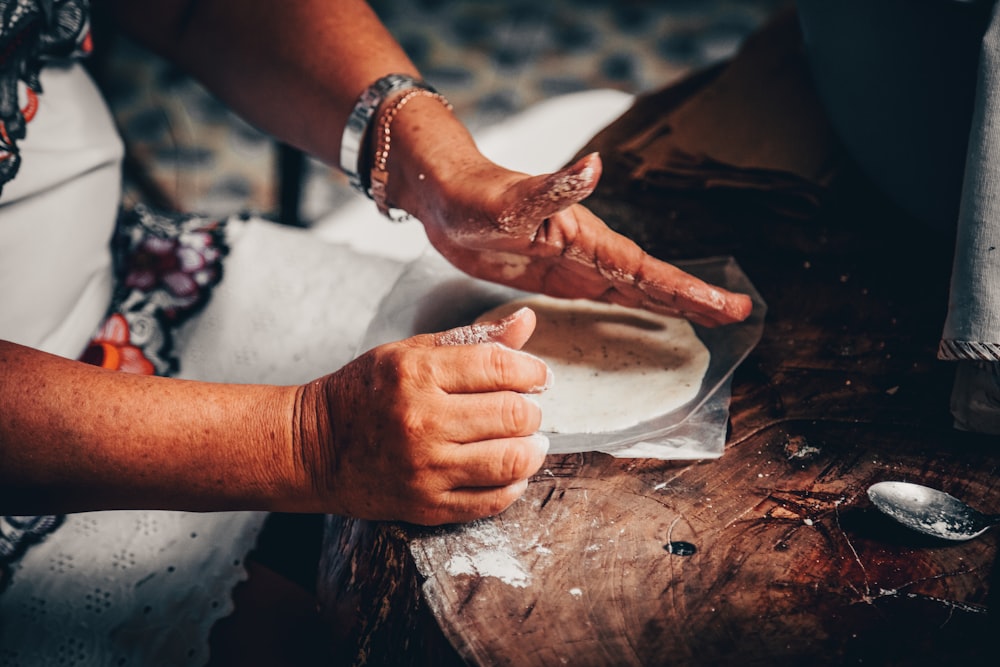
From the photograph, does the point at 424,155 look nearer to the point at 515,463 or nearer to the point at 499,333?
the point at 499,333

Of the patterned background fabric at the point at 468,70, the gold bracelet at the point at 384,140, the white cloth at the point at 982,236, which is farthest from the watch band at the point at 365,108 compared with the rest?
the patterned background fabric at the point at 468,70

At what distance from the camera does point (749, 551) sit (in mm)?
618

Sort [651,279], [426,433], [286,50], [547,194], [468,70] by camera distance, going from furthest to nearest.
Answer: [468,70], [286,50], [651,279], [547,194], [426,433]

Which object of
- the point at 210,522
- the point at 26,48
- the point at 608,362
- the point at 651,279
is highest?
the point at 26,48

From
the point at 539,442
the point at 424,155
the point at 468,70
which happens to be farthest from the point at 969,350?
the point at 468,70

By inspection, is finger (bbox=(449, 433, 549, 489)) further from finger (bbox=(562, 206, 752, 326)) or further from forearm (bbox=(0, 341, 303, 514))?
finger (bbox=(562, 206, 752, 326))

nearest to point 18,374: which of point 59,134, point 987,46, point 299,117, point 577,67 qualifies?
point 59,134

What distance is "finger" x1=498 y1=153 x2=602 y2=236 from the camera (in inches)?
27.2

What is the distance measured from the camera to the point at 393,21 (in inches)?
124

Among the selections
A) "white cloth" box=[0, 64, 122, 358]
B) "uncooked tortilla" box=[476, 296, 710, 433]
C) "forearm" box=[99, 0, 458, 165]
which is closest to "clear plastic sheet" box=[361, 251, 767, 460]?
"uncooked tortilla" box=[476, 296, 710, 433]

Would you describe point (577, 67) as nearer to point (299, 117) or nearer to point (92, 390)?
point (299, 117)

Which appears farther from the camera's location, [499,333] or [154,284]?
[154,284]

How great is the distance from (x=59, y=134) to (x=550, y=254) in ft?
1.90

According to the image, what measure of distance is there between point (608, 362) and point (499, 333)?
0.23 metres
